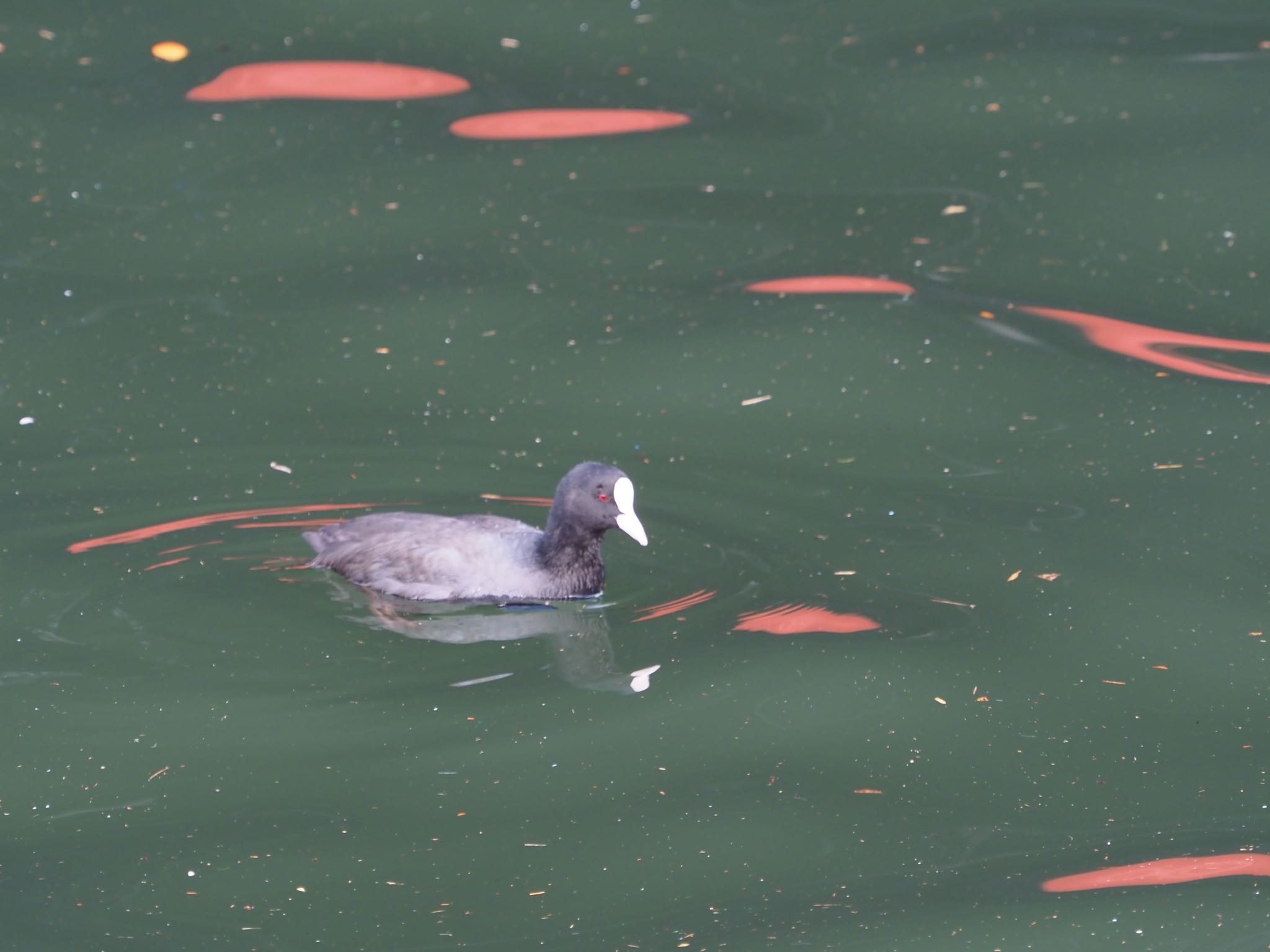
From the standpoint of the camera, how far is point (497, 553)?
639 cm

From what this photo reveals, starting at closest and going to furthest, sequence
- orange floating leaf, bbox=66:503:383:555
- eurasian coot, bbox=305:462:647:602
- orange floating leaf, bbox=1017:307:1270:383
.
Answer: eurasian coot, bbox=305:462:647:602
orange floating leaf, bbox=66:503:383:555
orange floating leaf, bbox=1017:307:1270:383

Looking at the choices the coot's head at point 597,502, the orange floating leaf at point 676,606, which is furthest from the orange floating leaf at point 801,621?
the coot's head at point 597,502

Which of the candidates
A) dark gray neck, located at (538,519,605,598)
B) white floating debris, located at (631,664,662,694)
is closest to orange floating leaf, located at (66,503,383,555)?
dark gray neck, located at (538,519,605,598)

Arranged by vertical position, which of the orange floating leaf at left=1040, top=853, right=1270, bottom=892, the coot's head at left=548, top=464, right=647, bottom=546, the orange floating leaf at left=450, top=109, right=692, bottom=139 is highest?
the orange floating leaf at left=450, top=109, right=692, bottom=139

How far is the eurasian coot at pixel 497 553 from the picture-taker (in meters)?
6.35

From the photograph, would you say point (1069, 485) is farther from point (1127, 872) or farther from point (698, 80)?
point (698, 80)

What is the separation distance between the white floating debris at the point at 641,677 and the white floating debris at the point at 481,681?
0.37 meters

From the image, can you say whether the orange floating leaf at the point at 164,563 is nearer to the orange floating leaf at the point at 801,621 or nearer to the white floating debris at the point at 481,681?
the white floating debris at the point at 481,681

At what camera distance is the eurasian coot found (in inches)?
250

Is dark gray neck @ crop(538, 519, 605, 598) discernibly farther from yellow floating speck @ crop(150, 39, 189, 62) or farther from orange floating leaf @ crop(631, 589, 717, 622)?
yellow floating speck @ crop(150, 39, 189, 62)

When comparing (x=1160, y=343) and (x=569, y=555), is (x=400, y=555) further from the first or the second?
(x=1160, y=343)

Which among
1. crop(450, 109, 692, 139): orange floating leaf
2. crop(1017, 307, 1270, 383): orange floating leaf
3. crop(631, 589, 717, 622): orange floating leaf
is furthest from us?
crop(450, 109, 692, 139): orange floating leaf

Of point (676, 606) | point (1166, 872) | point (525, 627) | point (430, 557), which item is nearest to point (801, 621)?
point (676, 606)

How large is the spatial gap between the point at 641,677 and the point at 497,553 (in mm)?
806
